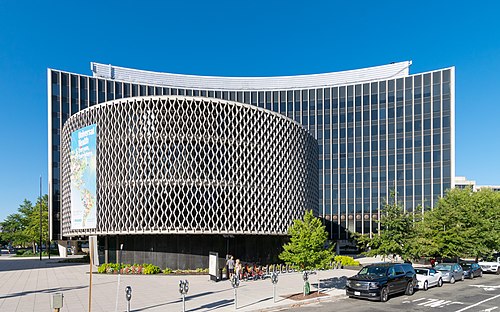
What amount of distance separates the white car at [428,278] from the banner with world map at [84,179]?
83.2 feet

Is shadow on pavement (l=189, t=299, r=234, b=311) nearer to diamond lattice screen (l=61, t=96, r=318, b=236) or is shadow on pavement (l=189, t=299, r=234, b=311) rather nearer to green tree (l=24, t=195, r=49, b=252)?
diamond lattice screen (l=61, t=96, r=318, b=236)

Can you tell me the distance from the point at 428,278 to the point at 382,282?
664 cm

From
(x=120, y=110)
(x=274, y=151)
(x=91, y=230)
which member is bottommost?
(x=91, y=230)

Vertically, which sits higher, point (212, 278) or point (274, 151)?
point (274, 151)

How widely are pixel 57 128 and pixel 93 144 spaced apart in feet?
122

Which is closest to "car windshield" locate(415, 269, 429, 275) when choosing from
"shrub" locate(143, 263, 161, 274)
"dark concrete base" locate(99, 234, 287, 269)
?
"dark concrete base" locate(99, 234, 287, 269)

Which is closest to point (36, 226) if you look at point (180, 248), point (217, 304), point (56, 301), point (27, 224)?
point (27, 224)

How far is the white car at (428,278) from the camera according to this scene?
82.0 feet

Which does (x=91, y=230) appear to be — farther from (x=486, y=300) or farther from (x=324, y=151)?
(x=324, y=151)

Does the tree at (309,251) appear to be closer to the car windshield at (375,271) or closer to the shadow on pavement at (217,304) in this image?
the car windshield at (375,271)

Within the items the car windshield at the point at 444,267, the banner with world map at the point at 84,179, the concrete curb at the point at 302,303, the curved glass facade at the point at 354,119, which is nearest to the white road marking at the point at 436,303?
the concrete curb at the point at 302,303

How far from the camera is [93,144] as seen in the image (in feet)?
114

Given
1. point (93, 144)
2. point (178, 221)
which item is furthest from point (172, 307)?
point (93, 144)

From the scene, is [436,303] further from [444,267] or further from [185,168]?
[185,168]
